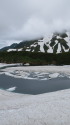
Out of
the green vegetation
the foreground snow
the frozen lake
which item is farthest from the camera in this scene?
the green vegetation

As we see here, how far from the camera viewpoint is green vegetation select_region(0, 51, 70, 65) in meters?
96.8

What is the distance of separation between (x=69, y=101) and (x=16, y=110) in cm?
453

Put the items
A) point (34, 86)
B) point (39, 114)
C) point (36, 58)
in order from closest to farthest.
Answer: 1. point (39, 114)
2. point (34, 86)
3. point (36, 58)

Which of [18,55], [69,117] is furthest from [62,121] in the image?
[18,55]

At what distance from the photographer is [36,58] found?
4318 inches

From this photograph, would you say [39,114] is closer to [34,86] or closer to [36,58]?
[34,86]

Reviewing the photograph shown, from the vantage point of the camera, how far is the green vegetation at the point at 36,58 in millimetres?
96831

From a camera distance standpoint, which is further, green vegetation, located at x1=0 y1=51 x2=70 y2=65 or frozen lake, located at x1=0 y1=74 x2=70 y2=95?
green vegetation, located at x1=0 y1=51 x2=70 y2=65

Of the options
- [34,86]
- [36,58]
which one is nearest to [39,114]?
[34,86]

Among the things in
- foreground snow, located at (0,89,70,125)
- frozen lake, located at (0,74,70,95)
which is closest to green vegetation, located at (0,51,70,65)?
frozen lake, located at (0,74,70,95)

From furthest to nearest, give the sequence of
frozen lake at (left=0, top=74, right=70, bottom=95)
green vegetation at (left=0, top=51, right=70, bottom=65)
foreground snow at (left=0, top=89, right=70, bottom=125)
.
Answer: green vegetation at (left=0, top=51, right=70, bottom=65) < frozen lake at (left=0, top=74, right=70, bottom=95) < foreground snow at (left=0, top=89, right=70, bottom=125)

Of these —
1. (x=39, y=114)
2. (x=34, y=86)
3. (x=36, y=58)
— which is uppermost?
(x=36, y=58)

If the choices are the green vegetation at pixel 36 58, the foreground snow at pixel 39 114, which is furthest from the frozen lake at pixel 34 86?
the green vegetation at pixel 36 58

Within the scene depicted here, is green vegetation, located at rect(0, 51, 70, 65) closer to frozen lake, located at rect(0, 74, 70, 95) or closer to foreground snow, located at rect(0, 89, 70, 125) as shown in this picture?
frozen lake, located at rect(0, 74, 70, 95)
